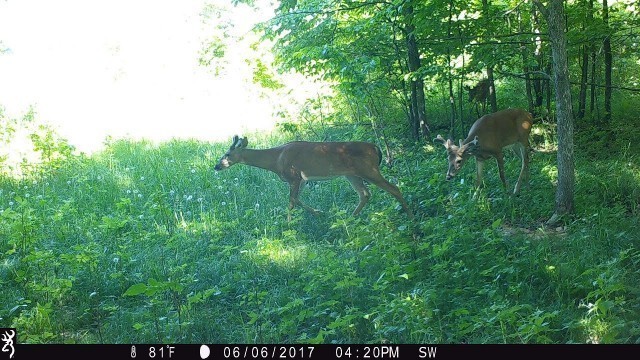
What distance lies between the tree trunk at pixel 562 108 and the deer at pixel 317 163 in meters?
2.21

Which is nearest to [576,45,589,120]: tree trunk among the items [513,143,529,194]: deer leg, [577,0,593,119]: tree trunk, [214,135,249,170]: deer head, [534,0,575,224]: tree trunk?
[577,0,593,119]: tree trunk

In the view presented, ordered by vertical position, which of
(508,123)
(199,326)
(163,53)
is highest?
(163,53)

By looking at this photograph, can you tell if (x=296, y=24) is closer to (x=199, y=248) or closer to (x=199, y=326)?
(x=199, y=248)

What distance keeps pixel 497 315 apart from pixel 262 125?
9178mm

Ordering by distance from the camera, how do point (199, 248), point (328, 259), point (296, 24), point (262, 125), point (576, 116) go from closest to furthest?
point (328, 259), point (199, 248), point (296, 24), point (576, 116), point (262, 125)

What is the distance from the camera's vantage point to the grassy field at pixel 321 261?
5375 millimetres

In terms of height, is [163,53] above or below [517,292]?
above

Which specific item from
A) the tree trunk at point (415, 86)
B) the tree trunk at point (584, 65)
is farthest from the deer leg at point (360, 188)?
the tree trunk at point (584, 65)

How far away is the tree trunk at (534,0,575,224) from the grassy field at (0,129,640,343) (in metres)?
0.27

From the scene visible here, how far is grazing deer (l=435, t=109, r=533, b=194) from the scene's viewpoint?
32.0ft

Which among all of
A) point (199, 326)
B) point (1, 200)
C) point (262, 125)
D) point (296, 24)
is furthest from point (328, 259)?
point (262, 125)

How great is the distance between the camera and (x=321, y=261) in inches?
274

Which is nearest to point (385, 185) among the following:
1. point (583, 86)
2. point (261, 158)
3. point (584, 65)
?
point (261, 158)

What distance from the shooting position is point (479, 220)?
7.98 metres
